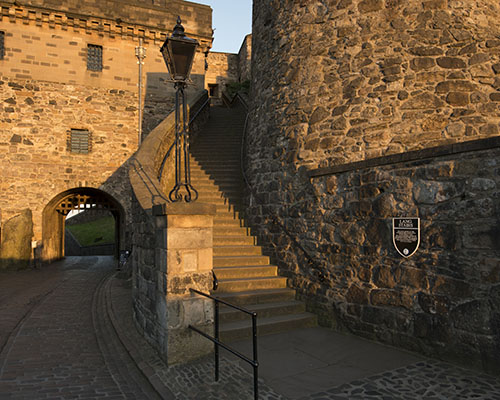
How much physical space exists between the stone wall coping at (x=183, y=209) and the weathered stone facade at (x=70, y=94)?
11011 millimetres

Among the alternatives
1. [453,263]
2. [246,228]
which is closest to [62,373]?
[246,228]

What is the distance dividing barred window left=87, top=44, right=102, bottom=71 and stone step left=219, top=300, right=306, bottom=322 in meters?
13.2

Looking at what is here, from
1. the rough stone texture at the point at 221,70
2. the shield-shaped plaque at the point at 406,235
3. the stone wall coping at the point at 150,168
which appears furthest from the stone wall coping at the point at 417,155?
the rough stone texture at the point at 221,70

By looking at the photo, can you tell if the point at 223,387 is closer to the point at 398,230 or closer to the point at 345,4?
the point at 398,230

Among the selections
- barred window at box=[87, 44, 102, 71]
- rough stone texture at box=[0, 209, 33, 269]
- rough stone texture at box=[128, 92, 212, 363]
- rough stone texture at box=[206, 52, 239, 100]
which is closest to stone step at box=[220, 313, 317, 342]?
rough stone texture at box=[128, 92, 212, 363]

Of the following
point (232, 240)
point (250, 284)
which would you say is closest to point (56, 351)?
point (250, 284)

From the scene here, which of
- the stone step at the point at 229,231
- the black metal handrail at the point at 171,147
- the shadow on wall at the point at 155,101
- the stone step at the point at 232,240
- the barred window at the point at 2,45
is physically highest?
the barred window at the point at 2,45

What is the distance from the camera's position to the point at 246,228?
8.02 metres

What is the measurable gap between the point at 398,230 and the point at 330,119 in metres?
2.43

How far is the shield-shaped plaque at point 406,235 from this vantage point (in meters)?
4.82

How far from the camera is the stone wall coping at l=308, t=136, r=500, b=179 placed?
13.8ft

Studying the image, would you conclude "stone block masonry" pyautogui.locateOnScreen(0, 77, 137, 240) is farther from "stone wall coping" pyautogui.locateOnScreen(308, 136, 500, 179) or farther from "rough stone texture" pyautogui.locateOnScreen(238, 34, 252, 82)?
"rough stone texture" pyautogui.locateOnScreen(238, 34, 252, 82)

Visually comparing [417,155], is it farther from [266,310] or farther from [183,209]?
[266,310]

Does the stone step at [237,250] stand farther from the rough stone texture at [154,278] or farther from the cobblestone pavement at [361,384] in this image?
the cobblestone pavement at [361,384]
